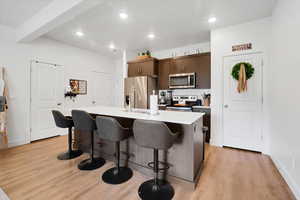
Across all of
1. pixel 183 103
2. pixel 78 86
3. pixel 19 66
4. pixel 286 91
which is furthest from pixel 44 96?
pixel 286 91

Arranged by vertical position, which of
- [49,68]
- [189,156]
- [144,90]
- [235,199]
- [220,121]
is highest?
[49,68]

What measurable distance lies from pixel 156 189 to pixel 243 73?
2792 mm

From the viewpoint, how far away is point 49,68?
3.87 m

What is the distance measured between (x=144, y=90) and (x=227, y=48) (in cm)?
241

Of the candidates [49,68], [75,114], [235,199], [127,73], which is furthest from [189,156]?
[49,68]

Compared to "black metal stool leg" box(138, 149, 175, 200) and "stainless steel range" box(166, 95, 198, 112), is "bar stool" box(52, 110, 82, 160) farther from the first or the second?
"stainless steel range" box(166, 95, 198, 112)

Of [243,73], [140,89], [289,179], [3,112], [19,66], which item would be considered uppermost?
[19,66]

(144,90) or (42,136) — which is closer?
(42,136)

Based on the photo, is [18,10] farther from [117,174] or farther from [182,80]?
[182,80]

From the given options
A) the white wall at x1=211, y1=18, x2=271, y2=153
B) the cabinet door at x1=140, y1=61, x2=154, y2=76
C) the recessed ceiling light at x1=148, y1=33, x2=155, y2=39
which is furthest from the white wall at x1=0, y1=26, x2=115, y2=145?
the white wall at x1=211, y1=18, x2=271, y2=153

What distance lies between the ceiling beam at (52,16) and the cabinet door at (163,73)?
278 centimetres

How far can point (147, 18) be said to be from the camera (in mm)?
2838

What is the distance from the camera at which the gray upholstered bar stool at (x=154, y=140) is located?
4.99ft

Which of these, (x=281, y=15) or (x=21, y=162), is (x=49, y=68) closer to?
(x=21, y=162)
